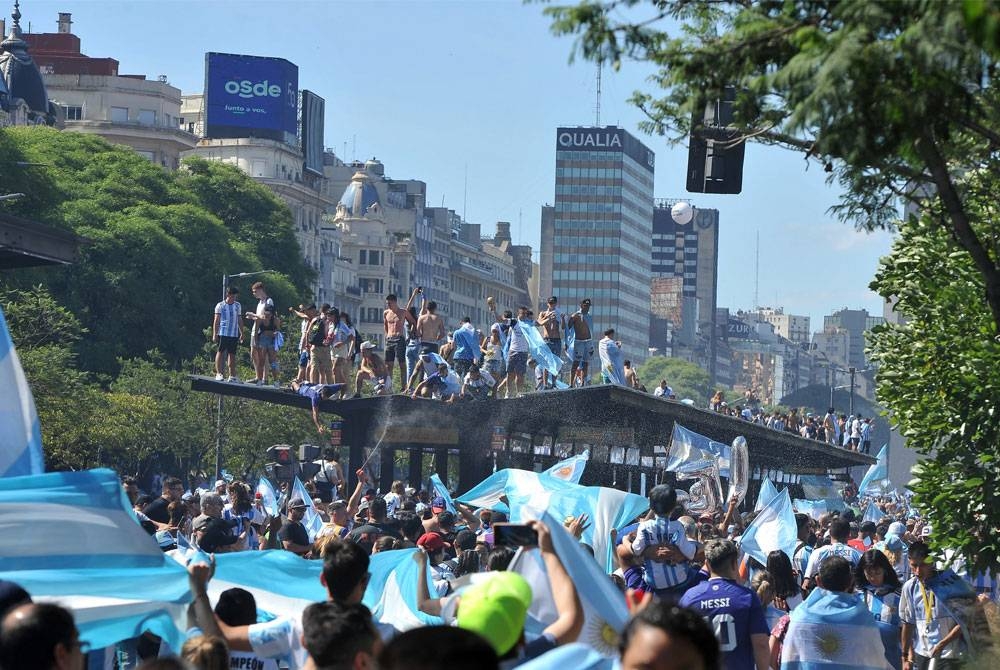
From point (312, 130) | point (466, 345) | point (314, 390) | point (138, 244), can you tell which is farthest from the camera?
point (312, 130)

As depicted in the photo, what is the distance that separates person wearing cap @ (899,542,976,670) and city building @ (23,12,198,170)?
10891cm

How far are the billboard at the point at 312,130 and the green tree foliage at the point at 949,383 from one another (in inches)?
5017

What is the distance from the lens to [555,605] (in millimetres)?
6867

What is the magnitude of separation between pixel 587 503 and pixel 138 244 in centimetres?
5402

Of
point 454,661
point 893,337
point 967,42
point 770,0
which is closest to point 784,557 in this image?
point 893,337

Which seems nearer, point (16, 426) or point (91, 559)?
point (91, 559)

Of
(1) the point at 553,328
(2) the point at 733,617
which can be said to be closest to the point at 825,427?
(1) the point at 553,328

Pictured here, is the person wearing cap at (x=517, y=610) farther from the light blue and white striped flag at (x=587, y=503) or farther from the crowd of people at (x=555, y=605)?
the light blue and white striped flag at (x=587, y=503)

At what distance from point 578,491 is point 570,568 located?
779 cm

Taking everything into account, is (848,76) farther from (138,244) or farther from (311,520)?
(138,244)

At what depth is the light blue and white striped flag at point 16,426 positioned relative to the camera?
9.35 metres

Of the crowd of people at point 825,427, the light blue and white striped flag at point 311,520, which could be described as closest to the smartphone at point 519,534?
the light blue and white striped flag at point 311,520

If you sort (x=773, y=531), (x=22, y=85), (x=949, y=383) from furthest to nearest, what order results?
(x=22, y=85) → (x=773, y=531) → (x=949, y=383)

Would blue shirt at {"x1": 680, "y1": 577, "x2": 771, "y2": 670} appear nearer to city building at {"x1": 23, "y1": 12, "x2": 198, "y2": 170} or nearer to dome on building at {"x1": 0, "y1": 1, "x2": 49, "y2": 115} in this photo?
dome on building at {"x1": 0, "y1": 1, "x2": 49, "y2": 115}
